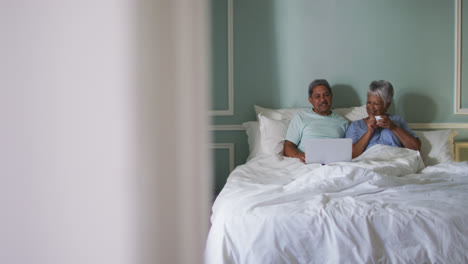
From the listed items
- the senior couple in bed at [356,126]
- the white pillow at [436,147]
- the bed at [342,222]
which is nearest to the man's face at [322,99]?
the senior couple in bed at [356,126]

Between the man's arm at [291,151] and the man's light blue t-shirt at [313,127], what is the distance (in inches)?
1.3

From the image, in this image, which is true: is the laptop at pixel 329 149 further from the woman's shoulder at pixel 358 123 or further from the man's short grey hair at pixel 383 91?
the man's short grey hair at pixel 383 91

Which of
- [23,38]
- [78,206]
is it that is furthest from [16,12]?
[78,206]

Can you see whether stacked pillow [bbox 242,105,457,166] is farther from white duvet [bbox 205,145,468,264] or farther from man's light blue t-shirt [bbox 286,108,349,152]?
white duvet [bbox 205,145,468,264]

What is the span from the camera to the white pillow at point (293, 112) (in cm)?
247

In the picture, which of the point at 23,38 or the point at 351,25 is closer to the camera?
the point at 23,38

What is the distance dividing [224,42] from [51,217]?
2.64m

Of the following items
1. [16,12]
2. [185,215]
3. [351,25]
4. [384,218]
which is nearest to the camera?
[16,12]

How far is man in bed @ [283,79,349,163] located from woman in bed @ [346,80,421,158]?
0.11m

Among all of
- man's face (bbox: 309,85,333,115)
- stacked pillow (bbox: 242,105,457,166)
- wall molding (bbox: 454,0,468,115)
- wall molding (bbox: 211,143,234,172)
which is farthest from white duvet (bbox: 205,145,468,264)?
wall molding (bbox: 454,0,468,115)

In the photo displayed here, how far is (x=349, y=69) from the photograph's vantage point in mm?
2672

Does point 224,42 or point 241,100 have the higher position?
point 224,42

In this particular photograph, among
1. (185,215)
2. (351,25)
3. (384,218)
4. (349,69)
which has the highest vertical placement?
(351,25)

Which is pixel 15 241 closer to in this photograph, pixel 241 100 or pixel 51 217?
pixel 51 217
